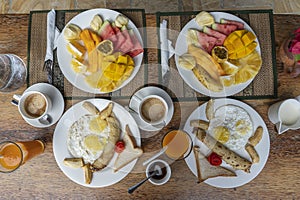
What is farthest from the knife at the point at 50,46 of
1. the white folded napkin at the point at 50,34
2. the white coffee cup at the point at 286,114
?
the white coffee cup at the point at 286,114

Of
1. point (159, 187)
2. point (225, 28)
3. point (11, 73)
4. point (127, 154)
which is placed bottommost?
point (159, 187)

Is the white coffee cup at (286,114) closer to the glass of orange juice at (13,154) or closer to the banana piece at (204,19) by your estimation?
the banana piece at (204,19)

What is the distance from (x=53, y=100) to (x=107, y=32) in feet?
0.94

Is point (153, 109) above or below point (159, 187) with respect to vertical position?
above

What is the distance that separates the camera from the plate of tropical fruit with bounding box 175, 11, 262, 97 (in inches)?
39.1

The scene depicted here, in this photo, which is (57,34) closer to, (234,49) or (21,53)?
(21,53)

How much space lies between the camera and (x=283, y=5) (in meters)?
1.65

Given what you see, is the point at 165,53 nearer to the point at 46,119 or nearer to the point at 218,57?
the point at 218,57

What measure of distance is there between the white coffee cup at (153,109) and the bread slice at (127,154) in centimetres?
7

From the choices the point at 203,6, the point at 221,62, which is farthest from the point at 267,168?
the point at 203,6

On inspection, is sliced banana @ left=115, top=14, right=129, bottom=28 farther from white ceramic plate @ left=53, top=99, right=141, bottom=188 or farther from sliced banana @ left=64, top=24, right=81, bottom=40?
white ceramic plate @ left=53, top=99, right=141, bottom=188

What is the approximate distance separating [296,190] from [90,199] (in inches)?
25.6

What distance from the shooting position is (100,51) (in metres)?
0.99

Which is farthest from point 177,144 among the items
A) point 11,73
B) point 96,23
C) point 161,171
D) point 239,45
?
point 11,73
